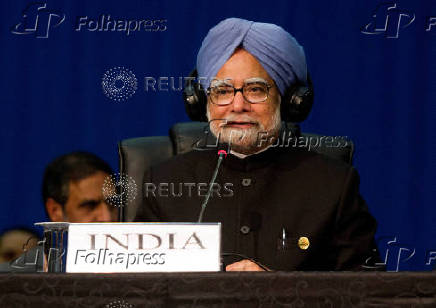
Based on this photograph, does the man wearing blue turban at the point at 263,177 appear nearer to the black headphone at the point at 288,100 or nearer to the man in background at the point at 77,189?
the black headphone at the point at 288,100

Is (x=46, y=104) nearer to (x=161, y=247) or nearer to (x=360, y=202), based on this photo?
(x=360, y=202)

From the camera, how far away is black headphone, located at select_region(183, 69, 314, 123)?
1896 mm

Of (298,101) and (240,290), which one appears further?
(298,101)

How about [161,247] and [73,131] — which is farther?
[73,131]

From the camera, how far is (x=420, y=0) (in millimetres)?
2559

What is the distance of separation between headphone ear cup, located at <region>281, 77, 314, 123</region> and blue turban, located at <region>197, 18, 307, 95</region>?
4 cm

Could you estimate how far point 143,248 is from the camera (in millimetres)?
1030

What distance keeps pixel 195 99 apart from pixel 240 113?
0.14 m

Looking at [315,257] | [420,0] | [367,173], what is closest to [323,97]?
[367,173]

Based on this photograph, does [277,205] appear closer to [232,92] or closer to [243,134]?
[243,134]

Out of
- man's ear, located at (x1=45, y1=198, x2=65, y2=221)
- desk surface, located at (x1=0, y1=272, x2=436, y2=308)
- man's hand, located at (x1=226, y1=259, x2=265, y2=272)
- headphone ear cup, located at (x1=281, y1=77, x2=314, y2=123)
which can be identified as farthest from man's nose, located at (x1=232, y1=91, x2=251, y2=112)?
desk surface, located at (x1=0, y1=272, x2=436, y2=308)

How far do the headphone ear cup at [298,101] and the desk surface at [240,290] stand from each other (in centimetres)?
101

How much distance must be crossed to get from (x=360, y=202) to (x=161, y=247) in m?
0.97

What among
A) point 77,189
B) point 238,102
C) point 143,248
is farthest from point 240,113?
point 143,248
